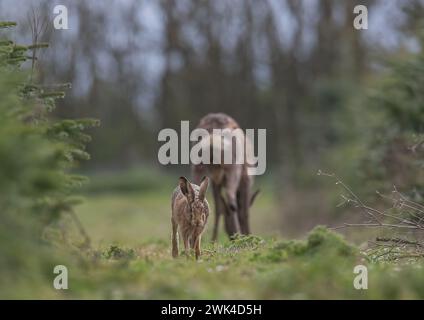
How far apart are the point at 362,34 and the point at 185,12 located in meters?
9.14

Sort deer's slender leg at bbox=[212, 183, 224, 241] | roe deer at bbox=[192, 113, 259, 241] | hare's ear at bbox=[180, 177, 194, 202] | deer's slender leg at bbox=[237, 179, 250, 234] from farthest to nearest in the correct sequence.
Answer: deer's slender leg at bbox=[237, 179, 250, 234] → deer's slender leg at bbox=[212, 183, 224, 241] → roe deer at bbox=[192, 113, 259, 241] → hare's ear at bbox=[180, 177, 194, 202]

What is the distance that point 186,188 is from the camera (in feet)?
30.7

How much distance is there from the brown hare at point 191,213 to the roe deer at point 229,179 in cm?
304

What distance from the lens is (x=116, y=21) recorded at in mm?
39875

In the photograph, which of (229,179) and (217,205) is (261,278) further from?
(217,205)

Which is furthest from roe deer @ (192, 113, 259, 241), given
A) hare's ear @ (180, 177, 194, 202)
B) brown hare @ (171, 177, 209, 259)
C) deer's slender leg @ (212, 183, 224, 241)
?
hare's ear @ (180, 177, 194, 202)

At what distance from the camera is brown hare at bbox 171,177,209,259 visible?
9.27 m

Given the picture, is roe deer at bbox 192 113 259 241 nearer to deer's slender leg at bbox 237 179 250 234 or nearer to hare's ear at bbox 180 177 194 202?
deer's slender leg at bbox 237 179 250 234

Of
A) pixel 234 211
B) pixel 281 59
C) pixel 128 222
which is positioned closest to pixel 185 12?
pixel 281 59

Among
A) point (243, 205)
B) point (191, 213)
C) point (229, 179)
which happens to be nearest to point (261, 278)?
point (191, 213)

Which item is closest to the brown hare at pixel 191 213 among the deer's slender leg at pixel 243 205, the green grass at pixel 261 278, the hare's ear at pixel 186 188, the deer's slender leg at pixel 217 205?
the hare's ear at pixel 186 188

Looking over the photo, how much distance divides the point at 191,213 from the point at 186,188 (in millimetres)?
318

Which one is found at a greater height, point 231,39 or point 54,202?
point 231,39
